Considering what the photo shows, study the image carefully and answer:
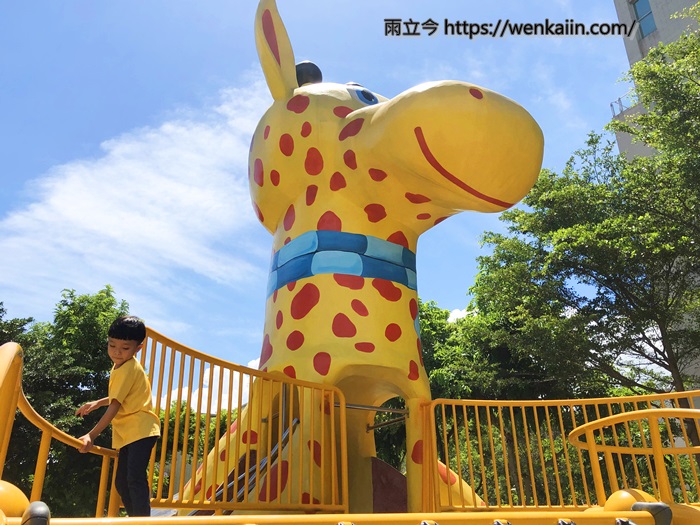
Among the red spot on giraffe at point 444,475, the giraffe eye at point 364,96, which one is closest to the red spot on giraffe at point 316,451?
the red spot on giraffe at point 444,475

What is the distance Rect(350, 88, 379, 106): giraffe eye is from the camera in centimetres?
613

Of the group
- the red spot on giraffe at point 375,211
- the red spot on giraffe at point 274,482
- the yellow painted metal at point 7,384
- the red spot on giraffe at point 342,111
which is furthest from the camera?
the red spot on giraffe at point 342,111

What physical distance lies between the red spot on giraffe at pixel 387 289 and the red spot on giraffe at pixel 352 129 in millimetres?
1404

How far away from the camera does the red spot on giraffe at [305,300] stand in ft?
17.3

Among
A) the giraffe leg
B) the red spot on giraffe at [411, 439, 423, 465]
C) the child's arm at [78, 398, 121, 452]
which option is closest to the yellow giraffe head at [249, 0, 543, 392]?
the giraffe leg

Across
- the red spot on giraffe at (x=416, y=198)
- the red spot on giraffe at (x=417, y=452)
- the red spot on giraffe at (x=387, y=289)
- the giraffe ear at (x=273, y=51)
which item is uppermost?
the giraffe ear at (x=273, y=51)

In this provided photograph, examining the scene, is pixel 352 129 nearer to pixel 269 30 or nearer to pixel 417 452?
pixel 269 30

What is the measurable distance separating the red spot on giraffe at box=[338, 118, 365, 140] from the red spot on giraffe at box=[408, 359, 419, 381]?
2162 millimetres

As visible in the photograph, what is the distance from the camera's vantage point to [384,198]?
5582mm

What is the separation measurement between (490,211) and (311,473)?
269 centimetres

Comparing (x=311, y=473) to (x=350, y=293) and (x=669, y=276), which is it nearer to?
(x=350, y=293)

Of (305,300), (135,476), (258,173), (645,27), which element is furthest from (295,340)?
(645,27)

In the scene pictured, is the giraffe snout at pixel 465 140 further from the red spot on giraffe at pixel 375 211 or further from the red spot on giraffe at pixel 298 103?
the red spot on giraffe at pixel 298 103

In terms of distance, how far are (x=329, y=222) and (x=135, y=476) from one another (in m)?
3.16
